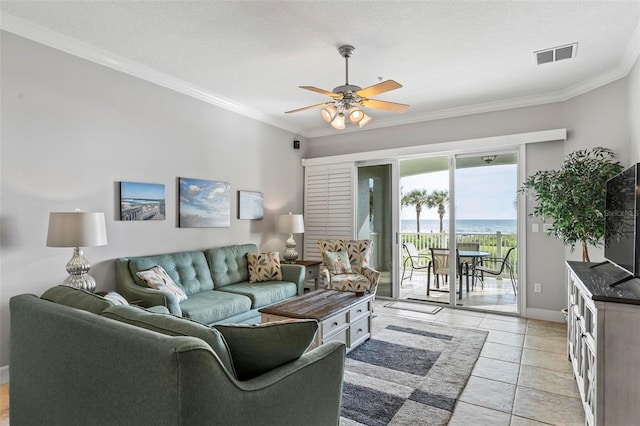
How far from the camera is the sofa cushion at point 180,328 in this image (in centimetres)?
125

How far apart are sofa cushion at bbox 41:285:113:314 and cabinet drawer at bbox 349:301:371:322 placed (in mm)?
2148

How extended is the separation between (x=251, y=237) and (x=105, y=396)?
3805 mm

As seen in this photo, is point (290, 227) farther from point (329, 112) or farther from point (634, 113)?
point (634, 113)

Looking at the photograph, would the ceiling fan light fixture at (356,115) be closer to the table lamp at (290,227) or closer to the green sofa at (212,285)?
the green sofa at (212,285)

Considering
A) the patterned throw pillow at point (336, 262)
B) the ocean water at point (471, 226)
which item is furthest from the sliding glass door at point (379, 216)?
the patterned throw pillow at point (336, 262)

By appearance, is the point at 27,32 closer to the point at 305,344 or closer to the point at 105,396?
the point at 105,396

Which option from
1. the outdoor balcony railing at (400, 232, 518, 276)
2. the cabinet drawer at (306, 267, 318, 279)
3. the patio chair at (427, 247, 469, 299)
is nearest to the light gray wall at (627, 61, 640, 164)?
the outdoor balcony railing at (400, 232, 518, 276)

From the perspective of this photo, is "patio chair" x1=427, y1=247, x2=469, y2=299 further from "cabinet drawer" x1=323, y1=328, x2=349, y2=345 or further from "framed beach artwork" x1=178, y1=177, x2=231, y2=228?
"framed beach artwork" x1=178, y1=177, x2=231, y2=228

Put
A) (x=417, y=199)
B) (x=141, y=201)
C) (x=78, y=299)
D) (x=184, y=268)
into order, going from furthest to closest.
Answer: (x=417, y=199), (x=184, y=268), (x=141, y=201), (x=78, y=299)

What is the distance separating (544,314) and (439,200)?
1932 millimetres

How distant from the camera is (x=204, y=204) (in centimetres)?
432

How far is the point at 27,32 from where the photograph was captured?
281 centimetres

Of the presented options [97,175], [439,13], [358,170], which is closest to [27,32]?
[97,175]

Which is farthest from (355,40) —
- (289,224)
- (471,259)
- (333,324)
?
(471,259)
